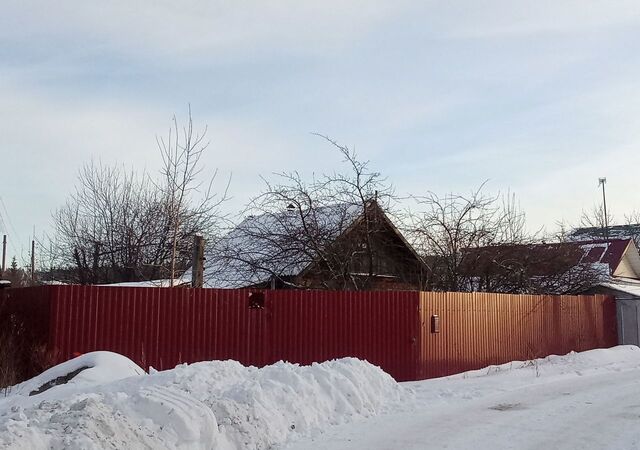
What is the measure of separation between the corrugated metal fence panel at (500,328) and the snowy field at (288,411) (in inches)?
98.0

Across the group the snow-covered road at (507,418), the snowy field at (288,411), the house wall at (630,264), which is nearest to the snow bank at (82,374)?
the snowy field at (288,411)

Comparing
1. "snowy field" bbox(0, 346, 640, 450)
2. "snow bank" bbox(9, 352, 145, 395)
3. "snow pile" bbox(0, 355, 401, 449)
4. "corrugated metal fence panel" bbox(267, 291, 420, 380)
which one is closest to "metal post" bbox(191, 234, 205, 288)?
"corrugated metal fence panel" bbox(267, 291, 420, 380)

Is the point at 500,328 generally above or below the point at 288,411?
above

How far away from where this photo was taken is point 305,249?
1897 cm

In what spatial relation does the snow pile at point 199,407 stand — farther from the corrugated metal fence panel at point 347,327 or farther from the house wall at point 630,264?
the house wall at point 630,264

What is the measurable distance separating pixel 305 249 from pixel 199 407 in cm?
1195

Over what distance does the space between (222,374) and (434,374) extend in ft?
22.1

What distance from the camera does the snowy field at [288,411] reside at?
6.29 metres

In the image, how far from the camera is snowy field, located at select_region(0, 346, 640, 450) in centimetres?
629

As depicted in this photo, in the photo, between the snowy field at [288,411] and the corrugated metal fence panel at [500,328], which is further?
the corrugated metal fence panel at [500,328]

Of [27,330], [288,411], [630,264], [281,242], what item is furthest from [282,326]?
[630,264]

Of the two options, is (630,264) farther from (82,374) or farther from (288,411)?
(82,374)

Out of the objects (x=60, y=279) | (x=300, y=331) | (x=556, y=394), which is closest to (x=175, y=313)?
(x=300, y=331)

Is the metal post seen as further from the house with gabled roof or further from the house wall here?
the house wall
